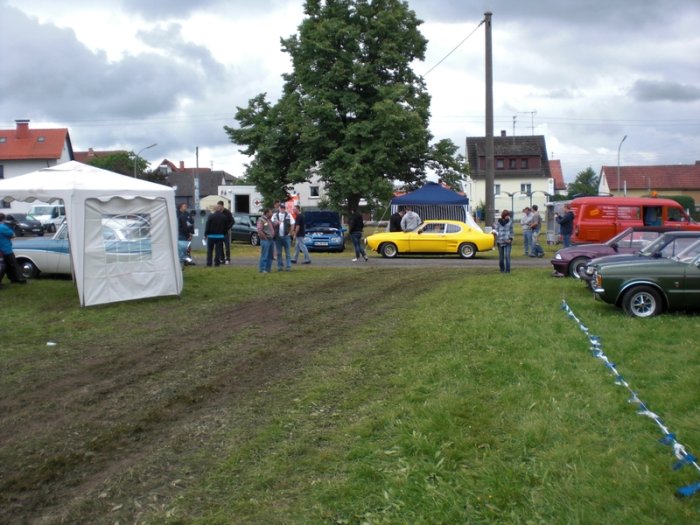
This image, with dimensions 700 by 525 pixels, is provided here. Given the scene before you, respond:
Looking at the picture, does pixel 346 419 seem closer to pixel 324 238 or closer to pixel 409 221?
Result: pixel 409 221

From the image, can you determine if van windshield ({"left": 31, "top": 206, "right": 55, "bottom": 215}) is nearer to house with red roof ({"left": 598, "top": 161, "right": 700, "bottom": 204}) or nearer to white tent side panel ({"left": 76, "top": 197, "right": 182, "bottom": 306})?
white tent side panel ({"left": 76, "top": 197, "right": 182, "bottom": 306})

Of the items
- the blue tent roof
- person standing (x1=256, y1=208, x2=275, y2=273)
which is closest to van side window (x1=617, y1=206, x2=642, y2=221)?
the blue tent roof

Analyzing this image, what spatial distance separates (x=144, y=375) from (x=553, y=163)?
356 feet

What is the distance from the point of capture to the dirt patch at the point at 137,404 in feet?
16.3

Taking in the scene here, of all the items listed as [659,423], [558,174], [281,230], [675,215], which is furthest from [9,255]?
[558,174]

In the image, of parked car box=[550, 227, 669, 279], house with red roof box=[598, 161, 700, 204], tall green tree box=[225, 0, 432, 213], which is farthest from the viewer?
house with red roof box=[598, 161, 700, 204]

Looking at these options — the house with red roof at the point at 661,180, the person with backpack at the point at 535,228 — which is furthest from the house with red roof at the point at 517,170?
the person with backpack at the point at 535,228

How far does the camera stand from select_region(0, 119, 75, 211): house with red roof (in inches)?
2840

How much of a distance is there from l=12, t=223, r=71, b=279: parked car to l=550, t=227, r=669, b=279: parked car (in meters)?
11.6

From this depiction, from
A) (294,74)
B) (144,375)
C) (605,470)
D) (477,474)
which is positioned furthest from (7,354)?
(294,74)

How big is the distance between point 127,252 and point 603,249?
10.5 meters

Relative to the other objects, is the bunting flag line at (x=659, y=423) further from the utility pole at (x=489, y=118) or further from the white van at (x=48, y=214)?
the white van at (x=48, y=214)

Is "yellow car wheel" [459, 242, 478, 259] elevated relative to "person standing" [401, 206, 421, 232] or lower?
lower

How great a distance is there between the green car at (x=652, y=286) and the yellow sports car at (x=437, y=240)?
13.9m
